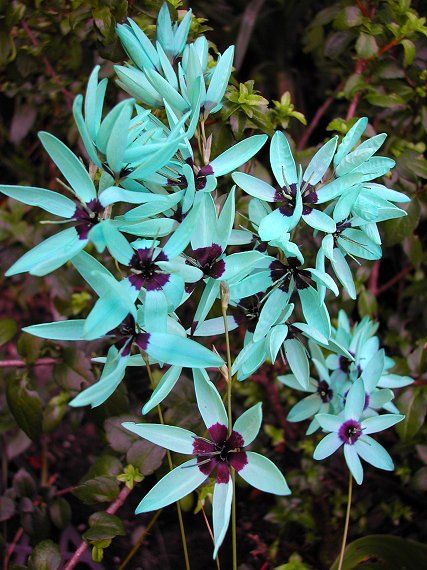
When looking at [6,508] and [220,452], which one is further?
[6,508]

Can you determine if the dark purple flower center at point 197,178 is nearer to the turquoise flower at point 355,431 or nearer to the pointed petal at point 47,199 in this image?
the pointed petal at point 47,199

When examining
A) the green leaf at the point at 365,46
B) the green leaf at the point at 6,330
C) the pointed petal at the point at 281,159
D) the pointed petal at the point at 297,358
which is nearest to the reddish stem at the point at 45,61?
the green leaf at the point at 6,330

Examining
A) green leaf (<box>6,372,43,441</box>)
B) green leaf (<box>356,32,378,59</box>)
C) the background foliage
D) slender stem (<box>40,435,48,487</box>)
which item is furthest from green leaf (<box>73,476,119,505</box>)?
green leaf (<box>356,32,378,59</box>)

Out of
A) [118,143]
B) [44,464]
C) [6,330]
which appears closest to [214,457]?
[118,143]

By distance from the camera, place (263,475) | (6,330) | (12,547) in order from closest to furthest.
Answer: (263,475) → (6,330) → (12,547)

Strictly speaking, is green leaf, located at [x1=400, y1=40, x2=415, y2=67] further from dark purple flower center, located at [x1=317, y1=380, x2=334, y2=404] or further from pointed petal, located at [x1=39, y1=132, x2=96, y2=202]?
pointed petal, located at [x1=39, y1=132, x2=96, y2=202]

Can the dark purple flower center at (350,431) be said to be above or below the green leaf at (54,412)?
above

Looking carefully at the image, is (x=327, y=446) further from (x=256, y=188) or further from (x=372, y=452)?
(x=256, y=188)
